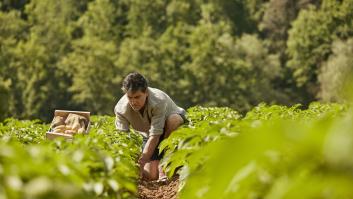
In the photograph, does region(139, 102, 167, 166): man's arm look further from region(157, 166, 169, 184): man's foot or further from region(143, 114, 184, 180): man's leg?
region(157, 166, 169, 184): man's foot

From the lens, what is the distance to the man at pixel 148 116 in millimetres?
7098

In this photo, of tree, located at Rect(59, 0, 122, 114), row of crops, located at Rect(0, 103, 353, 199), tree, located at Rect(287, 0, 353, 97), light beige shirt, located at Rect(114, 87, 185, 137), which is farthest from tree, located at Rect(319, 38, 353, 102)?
row of crops, located at Rect(0, 103, 353, 199)

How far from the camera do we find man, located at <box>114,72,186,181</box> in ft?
23.3

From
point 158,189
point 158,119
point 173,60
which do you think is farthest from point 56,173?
point 173,60

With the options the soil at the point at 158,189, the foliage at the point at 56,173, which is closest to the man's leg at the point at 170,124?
the soil at the point at 158,189

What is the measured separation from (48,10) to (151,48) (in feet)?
39.0

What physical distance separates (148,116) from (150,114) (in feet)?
0.40

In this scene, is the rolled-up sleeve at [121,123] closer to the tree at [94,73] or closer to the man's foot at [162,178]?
the man's foot at [162,178]

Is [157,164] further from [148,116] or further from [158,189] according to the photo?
[148,116]

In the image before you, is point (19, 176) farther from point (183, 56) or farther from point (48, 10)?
point (48, 10)

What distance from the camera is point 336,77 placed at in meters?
42.3

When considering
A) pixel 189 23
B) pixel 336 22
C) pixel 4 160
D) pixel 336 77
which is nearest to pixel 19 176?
pixel 4 160

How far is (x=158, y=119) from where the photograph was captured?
7387mm

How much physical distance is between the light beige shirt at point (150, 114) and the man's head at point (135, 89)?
0.77ft
